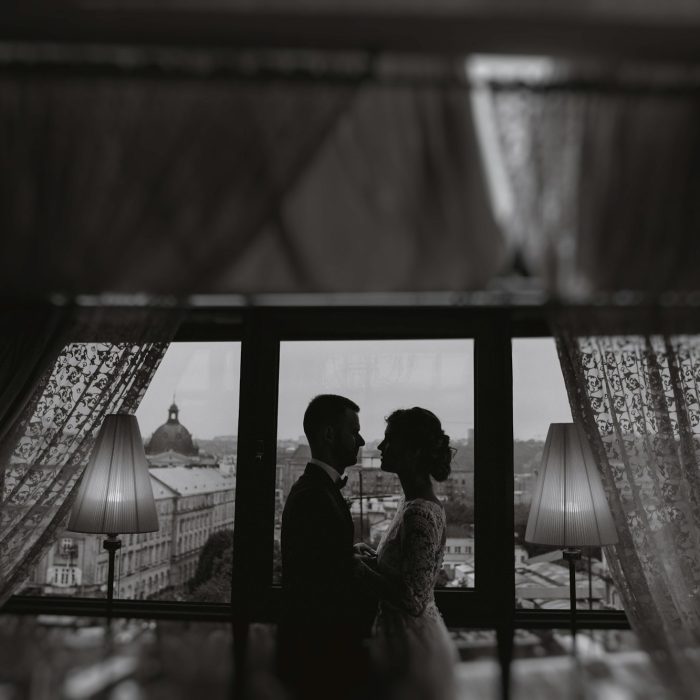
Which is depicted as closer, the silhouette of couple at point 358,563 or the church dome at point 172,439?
the silhouette of couple at point 358,563

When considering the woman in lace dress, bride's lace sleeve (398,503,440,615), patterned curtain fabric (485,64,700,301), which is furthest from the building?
patterned curtain fabric (485,64,700,301)

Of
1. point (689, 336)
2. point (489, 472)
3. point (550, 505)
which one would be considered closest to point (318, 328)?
point (489, 472)

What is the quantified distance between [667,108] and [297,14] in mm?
927

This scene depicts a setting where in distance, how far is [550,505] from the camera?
8.94 feet

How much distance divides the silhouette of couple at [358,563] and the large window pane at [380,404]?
0.30 m

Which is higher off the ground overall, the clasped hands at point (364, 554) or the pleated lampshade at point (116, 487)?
the pleated lampshade at point (116, 487)

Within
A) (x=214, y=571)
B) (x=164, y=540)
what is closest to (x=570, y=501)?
(x=214, y=571)

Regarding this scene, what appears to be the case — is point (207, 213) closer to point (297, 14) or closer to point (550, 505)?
point (297, 14)

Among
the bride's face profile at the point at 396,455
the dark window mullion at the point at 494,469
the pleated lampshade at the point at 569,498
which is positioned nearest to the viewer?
the pleated lampshade at the point at 569,498

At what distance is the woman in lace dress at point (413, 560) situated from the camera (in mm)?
2201

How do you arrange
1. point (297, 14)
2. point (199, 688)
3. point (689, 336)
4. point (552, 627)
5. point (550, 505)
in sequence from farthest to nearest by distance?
1. point (552, 627)
2. point (550, 505)
3. point (199, 688)
4. point (689, 336)
5. point (297, 14)

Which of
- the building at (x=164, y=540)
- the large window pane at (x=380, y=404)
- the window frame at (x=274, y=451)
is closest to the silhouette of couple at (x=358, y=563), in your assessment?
the large window pane at (x=380, y=404)

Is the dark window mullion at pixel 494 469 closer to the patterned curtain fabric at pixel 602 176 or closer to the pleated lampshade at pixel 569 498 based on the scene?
the pleated lampshade at pixel 569 498

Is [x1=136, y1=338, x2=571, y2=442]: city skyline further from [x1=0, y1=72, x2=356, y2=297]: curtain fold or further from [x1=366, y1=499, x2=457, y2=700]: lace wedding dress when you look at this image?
[x1=0, y1=72, x2=356, y2=297]: curtain fold
